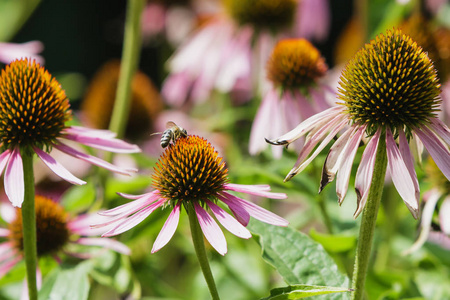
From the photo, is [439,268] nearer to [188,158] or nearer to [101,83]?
[188,158]

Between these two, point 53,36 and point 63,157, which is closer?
point 63,157


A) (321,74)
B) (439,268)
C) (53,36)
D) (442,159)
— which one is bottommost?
(439,268)

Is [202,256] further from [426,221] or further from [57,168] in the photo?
[426,221]

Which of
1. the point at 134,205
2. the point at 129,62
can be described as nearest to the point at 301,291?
the point at 134,205

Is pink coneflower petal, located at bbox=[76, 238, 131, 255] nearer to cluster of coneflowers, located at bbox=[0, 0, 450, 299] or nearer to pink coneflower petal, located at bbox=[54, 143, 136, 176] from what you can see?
cluster of coneflowers, located at bbox=[0, 0, 450, 299]

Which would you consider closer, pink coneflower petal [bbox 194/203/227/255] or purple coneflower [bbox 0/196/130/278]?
pink coneflower petal [bbox 194/203/227/255]

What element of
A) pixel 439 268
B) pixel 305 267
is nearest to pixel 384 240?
pixel 439 268

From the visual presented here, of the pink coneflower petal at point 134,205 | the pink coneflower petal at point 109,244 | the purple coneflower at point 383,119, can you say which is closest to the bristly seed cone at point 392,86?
the purple coneflower at point 383,119

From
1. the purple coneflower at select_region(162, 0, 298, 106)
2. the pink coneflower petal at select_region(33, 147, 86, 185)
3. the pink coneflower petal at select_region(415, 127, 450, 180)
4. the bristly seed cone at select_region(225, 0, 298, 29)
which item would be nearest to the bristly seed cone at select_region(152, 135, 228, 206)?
the pink coneflower petal at select_region(33, 147, 86, 185)
